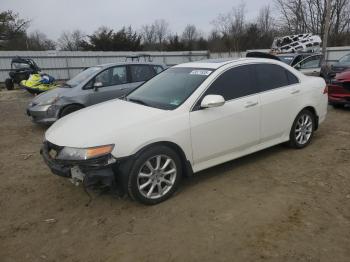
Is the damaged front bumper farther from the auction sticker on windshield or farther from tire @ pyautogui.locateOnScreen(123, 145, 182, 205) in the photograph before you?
the auction sticker on windshield

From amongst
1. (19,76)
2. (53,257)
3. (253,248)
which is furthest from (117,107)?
(19,76)

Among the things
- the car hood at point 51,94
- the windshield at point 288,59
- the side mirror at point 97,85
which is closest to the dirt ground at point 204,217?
the car hood at point 51,94

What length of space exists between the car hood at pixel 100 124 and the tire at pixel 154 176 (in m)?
0.36

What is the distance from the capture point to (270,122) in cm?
507

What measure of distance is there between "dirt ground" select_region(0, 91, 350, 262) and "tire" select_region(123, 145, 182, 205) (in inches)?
5.5

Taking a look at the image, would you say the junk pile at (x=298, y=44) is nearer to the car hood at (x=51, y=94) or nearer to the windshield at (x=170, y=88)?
the car hood at (x=51, y=94)

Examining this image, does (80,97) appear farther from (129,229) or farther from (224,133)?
(129,229)

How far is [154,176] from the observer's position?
156 inches

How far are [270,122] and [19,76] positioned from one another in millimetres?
16095

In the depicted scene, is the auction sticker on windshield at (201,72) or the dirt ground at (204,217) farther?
the auction sticker on windshield at (201,72)

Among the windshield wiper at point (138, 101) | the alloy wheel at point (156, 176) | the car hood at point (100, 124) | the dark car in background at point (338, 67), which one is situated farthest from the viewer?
the dark car in background at point (338, 67)

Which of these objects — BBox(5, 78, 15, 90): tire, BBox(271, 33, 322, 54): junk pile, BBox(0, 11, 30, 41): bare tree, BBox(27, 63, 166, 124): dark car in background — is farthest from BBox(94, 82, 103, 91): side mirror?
BBox(0, 11, 30, 41): bare tree

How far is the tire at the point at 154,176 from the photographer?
149 inches

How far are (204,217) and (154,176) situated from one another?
2.45ft
